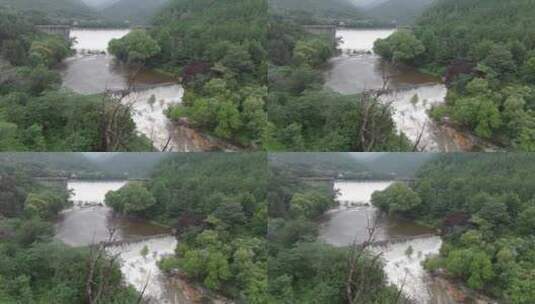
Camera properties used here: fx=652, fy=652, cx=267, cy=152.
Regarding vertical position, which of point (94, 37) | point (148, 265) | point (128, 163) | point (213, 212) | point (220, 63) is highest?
point (94, 37)

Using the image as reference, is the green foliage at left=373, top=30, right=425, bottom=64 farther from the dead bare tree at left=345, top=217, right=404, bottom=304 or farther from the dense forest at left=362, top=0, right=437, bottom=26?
the dead bare tree at left=345, top=217, right=404, bottom=304

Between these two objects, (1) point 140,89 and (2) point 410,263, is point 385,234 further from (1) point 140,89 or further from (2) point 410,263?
(1) point 140,89

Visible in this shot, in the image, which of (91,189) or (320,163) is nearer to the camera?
(320,163)

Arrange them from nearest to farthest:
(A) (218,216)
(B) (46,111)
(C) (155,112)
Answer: (B) (46,111) → (C) (155,112) → (A) (218,216)

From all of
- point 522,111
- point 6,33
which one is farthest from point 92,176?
point 522,111

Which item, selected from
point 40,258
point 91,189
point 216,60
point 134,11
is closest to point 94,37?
point 134,11

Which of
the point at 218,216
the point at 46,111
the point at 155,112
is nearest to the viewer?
the point at 46,111

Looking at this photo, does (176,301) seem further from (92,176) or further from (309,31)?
(309,31)

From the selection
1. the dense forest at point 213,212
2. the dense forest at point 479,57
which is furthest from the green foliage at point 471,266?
the dense forest at point 213,212
